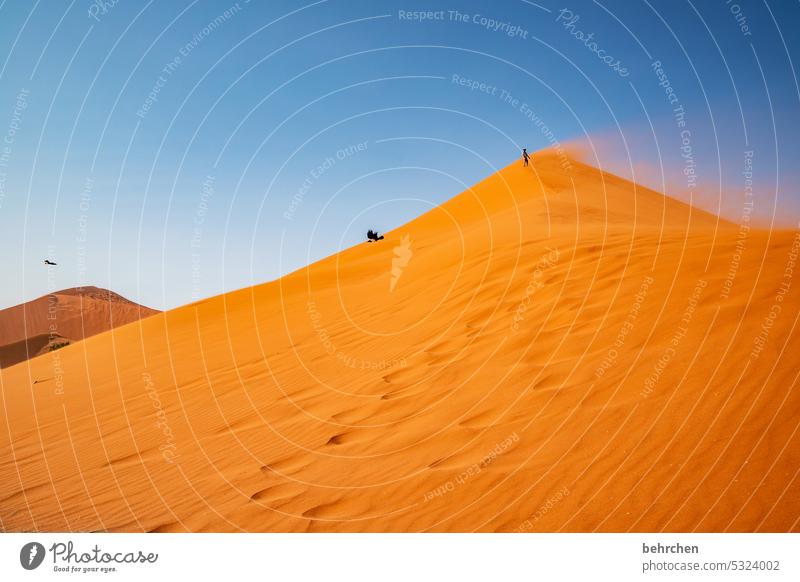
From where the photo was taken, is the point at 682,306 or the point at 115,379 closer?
the point at 682,306

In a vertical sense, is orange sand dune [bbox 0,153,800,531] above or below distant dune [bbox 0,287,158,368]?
below

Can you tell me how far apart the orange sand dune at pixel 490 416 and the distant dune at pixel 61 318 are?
109 ft

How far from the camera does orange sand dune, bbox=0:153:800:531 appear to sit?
417 centimetres

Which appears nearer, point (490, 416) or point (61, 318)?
point (490, 416)

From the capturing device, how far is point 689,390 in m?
4.90

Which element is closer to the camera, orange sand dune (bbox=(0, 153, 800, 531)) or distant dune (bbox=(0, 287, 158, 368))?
orange sand dune (bbox=(0, 153, 800, 531))

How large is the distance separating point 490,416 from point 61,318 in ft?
156

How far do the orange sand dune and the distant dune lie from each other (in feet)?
109

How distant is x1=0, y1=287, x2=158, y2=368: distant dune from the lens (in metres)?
37.8

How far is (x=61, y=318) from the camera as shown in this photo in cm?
4241

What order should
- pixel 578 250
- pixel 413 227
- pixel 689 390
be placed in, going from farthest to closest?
pixel 413 227 → pixel 578 250 → pixel 689 390
